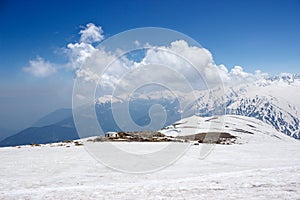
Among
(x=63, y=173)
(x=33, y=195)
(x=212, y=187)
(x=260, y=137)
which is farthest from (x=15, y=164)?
(x=260, y=137)

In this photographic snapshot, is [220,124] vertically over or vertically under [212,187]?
over

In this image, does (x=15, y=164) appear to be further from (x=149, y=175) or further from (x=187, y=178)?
(x=187, y=178)

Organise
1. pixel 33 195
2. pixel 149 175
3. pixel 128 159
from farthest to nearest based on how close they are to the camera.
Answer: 1. pixel 128 159
2. pixel 149 175
3. pixel 33 195

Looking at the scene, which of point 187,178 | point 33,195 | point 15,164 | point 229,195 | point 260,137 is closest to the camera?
point 229,195

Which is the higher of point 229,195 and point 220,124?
point 220,124

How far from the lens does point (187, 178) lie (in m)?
12.5

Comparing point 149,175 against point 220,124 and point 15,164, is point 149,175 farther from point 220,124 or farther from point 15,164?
point 220,124

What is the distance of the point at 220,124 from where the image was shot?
160 ft

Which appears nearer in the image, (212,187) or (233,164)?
(212,187)

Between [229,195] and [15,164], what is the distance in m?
14.2

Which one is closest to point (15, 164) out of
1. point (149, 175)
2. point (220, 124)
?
point (149, 175)

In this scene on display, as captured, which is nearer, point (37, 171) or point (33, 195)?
point (33, 195)

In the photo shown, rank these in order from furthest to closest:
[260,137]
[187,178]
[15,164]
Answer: [260,137] → [15,164] → [187,178]

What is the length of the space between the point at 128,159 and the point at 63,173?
574 centimetres
